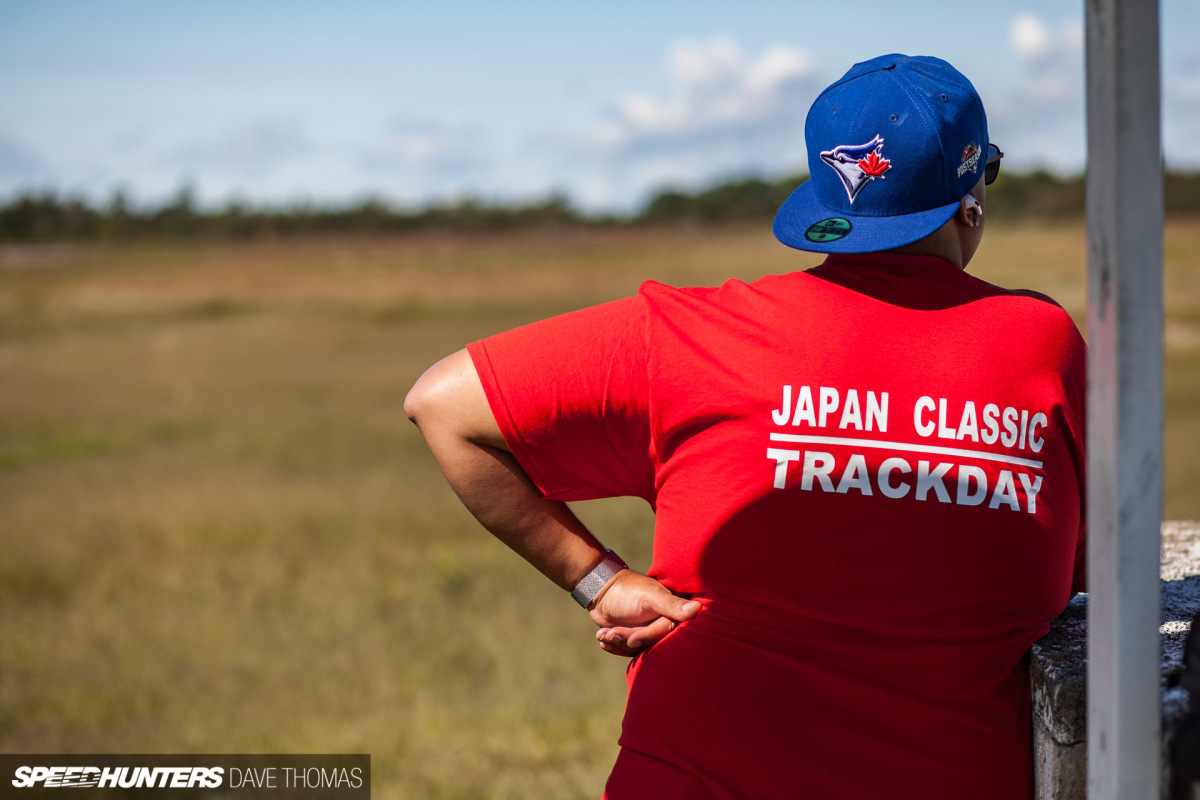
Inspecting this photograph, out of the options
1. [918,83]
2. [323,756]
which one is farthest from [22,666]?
[918,83]

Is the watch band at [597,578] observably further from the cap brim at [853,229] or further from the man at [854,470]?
the cap brim at [853,229]

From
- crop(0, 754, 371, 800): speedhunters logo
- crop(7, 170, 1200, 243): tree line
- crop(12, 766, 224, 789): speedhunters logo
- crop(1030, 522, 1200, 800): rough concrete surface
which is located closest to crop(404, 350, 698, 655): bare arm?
crop(1030, 522, 1200, 800): rough concrete surface

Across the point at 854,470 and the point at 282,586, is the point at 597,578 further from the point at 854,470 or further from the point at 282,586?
the point at 282,586

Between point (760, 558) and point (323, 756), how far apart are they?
13.1ft

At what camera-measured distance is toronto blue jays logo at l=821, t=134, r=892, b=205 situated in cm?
130

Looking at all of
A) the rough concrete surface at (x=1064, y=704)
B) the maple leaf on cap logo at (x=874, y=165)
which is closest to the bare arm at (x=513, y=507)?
the rough concrete surface at (x=1064, y=704)

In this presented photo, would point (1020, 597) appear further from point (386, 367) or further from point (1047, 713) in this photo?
point (386, 367)

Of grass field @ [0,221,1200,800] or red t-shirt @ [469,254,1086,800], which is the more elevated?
red t-shirt @ [469,254,1086,800]

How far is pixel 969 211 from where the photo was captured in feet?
4.45

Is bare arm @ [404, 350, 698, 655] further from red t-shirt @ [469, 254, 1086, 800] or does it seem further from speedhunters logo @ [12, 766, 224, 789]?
speedhunters logo @ [12, 766, 224, 789]

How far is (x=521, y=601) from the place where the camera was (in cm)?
688

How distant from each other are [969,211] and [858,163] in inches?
7.0

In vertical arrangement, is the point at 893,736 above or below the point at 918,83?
below

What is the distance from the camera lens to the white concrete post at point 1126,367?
0.86m
